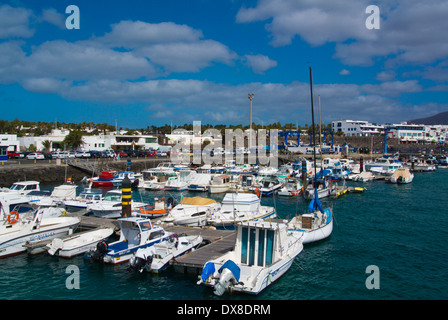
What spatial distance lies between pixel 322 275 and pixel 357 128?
6620 inches

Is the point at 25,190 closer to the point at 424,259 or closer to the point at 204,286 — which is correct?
the point at 204,286

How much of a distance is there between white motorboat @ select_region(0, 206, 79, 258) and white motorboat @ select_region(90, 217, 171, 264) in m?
4.43

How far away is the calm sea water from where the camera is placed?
1458cm

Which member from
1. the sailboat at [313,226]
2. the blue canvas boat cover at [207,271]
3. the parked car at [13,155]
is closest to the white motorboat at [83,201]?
the sailboat at [313,226]

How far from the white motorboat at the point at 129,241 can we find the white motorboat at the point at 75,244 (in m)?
1.33

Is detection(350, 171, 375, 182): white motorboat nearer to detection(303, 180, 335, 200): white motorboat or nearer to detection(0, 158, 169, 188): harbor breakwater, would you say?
detection(303, 180, 335, 200): white motorboat

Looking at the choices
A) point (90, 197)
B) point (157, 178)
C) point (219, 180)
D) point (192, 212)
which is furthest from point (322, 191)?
point (90, 197)

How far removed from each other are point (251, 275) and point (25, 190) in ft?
90.1

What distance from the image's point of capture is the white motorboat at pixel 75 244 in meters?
18.4

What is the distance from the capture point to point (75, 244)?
62.2ft

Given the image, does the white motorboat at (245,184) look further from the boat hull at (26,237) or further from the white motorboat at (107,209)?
the boat hull at (26,237)

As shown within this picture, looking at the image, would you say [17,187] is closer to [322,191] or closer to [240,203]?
[240,203]

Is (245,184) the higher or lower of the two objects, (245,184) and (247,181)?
the lower
